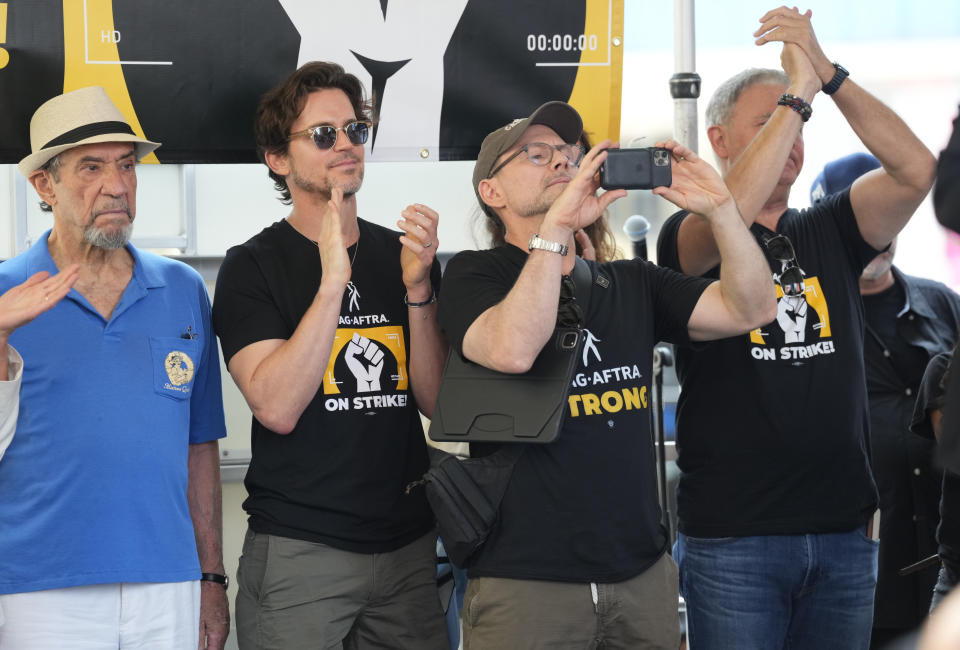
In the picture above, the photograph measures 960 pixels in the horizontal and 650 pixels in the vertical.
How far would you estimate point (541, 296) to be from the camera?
2.53m

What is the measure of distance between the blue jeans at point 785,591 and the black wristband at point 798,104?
1200 mm

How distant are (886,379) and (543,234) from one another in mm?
2147

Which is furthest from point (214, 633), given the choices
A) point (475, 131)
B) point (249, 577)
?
point (475, 131)

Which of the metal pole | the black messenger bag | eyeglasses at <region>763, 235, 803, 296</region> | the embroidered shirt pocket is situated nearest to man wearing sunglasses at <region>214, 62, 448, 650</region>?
the embroidered shirt pocket

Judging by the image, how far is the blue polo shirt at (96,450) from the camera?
2.72 meters

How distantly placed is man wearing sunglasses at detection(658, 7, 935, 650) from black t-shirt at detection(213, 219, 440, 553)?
828 mm

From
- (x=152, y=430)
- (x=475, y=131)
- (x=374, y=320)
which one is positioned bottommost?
(x=152, y=430)

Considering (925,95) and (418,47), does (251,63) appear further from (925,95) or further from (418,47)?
(925,95)

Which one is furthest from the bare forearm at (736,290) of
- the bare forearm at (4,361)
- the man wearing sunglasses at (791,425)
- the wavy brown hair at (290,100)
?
the bare forearm at (4,361)

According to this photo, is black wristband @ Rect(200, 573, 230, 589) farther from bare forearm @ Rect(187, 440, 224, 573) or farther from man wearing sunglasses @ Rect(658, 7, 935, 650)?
man wearing sunglasses @ Rect(658, 7, 935, 650)

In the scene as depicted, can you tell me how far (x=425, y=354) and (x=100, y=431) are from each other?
2.88ft

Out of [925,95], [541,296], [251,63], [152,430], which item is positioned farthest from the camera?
[925,95]

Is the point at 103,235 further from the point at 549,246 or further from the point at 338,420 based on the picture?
the point at 549,246

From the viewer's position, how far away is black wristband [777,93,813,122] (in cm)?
309
